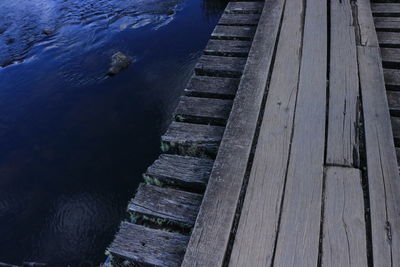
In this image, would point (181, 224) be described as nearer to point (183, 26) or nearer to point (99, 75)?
point (99, 75)

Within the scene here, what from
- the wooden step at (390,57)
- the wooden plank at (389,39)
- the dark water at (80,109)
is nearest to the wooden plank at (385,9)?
the wooden plank at (389,39)

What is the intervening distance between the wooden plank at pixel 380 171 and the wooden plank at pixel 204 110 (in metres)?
1.02

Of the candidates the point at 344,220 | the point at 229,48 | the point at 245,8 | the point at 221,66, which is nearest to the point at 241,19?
the point at 245,8

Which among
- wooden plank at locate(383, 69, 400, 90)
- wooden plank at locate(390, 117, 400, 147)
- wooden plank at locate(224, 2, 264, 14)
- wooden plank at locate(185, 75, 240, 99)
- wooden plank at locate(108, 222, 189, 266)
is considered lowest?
wooden plank at locate(108, 222, 189, 266)

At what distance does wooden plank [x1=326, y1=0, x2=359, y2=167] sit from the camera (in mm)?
1939

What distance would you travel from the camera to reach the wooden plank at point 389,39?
292 centimetres

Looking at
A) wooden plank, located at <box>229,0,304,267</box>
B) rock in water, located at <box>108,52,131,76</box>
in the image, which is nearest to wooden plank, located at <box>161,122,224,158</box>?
wooden plank, located at <box>229,0,304,267</box>

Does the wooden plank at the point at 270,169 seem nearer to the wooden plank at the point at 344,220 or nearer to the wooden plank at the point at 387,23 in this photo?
the wooden plank at the point at 344,220

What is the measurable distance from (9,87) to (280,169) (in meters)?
7.01

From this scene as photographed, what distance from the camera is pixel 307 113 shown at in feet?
7.22

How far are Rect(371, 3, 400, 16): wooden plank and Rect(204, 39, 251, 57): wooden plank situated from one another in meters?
1.51

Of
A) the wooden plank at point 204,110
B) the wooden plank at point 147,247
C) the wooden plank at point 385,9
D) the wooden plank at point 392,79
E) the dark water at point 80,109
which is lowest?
the dark water at point 80,109

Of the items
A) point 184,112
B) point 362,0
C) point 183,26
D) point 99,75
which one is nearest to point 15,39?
point 99,75

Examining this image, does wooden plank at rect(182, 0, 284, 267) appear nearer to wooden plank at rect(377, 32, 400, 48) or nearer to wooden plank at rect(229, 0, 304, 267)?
wooden plank at rect(229, 0, 304, 267)
